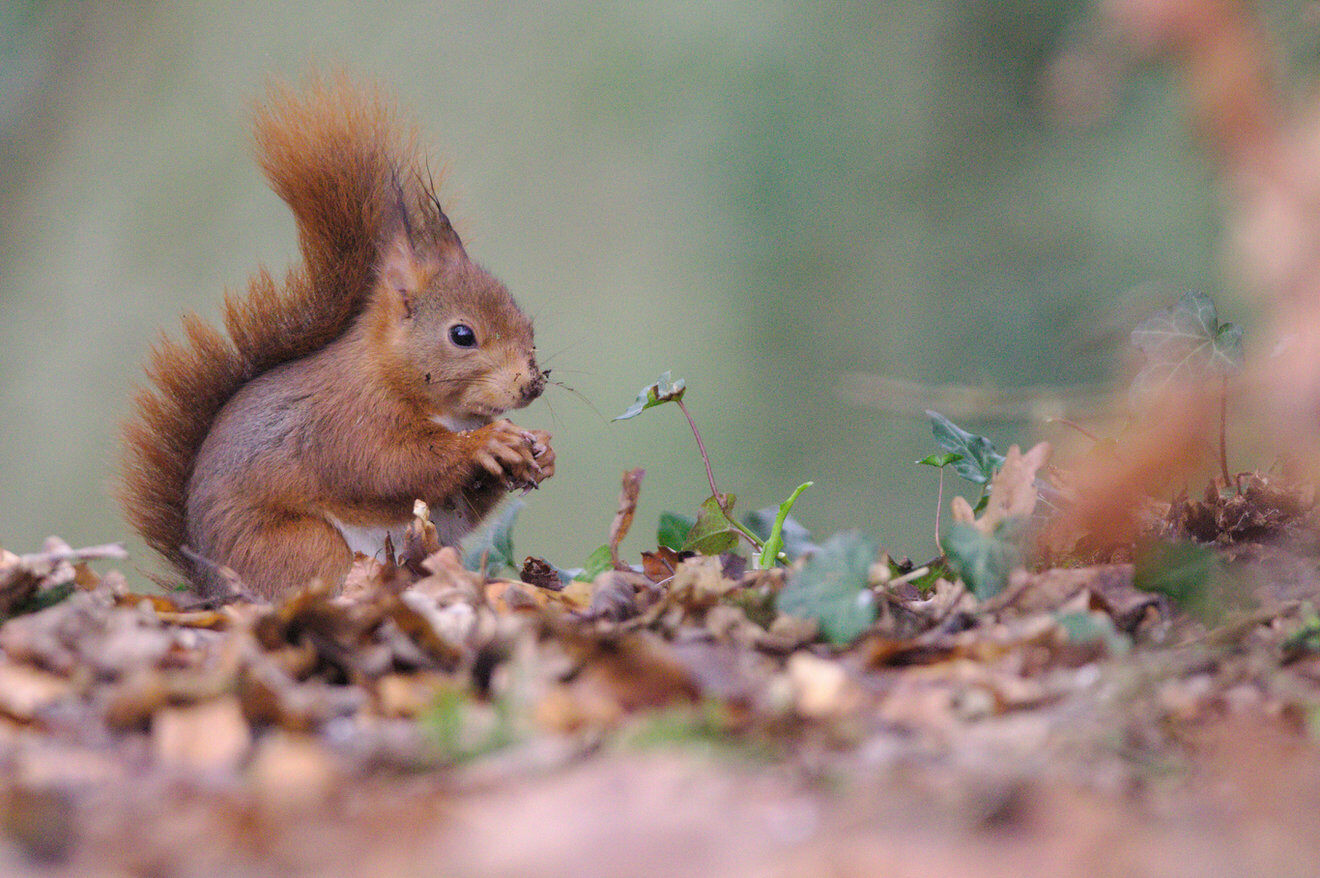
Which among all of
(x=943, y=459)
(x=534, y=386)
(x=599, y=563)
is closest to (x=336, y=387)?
(x=534, y=386)

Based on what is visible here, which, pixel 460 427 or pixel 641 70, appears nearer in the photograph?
pixel 460 427

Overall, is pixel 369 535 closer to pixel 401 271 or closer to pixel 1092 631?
Result: pixel 401 271

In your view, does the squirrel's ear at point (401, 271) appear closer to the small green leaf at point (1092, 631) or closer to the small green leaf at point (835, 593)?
the small green leaf at point (835, 593)

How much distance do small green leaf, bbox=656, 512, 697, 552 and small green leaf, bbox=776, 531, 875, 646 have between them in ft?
1.85

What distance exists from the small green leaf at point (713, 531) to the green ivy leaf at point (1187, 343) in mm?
544

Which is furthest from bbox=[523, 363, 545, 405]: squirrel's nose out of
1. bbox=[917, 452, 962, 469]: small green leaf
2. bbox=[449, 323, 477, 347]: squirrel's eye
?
bbox=[917, 452, 962, 469]: small green leaf

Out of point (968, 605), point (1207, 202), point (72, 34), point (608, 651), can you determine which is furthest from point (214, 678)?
point (72, 34)

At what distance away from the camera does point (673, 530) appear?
1.62 metres

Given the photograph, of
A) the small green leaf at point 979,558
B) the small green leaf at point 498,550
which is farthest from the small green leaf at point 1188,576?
the small green leaf at point 498,550

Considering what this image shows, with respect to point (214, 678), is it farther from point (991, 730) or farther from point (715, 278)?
point (715, 278)

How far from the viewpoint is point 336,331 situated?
184 cm

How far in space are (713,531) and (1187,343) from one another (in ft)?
2.06

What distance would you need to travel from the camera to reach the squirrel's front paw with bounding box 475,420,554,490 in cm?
165

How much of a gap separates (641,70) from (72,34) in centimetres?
199
